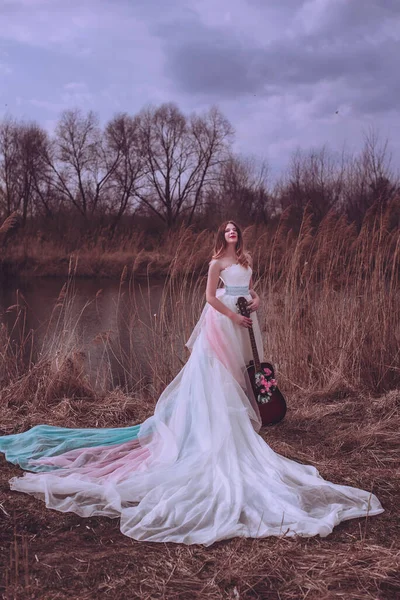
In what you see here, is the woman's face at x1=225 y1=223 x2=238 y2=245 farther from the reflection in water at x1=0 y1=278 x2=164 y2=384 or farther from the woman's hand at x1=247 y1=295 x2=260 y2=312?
the reflection in water at x1=0 y1=278 x2=164 y2=384

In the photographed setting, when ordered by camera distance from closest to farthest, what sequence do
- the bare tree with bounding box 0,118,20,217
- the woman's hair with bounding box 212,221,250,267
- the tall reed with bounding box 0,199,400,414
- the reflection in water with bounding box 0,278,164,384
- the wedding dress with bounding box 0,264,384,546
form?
the wedding dress with bounding box 0,264,384,546, the woman's hair with bounding box 212,221,250,267, the tall reed with bounding box 0,199,400,414, the reflection in water with bounding box 0,278,164,384, the bare tree with bounding box 0,118,20,217

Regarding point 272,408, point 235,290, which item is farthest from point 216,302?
point 272,408

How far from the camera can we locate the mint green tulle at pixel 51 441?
3609 mm

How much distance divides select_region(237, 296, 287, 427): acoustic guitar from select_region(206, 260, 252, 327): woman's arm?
0.06 m

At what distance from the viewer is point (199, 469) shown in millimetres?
3107

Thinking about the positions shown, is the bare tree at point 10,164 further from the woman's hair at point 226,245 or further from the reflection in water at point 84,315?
the woman's hair at point 226,245

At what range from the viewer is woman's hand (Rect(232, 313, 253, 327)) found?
3783mm

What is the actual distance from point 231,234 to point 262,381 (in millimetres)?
947

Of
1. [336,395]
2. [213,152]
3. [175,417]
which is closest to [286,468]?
[175,417]

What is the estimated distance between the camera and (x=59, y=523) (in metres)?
2.74

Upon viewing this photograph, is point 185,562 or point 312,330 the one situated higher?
point 312,330

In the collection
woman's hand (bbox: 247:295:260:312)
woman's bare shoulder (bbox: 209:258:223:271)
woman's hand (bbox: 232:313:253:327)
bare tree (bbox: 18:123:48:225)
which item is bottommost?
woman's hand (bbox: 232:313:253:327)

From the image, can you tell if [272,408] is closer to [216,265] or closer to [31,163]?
[216,265]

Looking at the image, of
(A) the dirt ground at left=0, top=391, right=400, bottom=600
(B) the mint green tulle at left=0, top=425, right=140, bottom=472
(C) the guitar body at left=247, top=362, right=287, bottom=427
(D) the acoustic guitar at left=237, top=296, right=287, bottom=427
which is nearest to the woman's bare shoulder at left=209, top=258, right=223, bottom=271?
(D) the acoustic guitar at left=237, top=296, right=287, bottom=427
